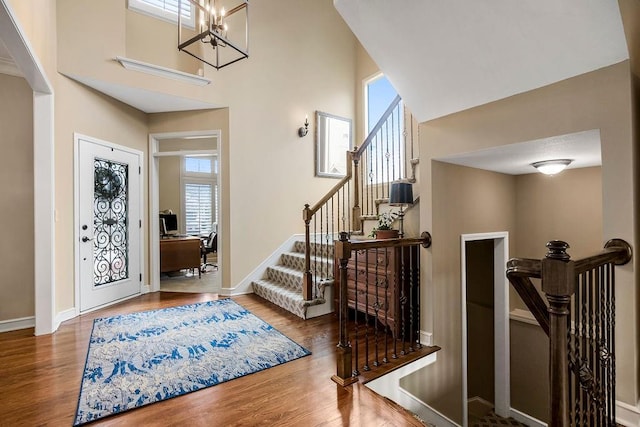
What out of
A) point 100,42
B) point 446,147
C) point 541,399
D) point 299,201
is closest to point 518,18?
point 446,147

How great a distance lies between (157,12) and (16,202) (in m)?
3.04

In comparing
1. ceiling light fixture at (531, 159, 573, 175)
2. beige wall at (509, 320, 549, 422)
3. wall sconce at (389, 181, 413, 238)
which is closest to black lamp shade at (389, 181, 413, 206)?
wall sconce at (389, 181, 413, 238)

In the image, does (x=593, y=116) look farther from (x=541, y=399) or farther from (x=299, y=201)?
(x=299, y=201)

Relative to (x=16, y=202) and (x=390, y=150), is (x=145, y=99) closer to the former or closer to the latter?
(x=16, y=202)

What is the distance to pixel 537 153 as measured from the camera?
2.62m

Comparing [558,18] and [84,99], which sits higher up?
[84,99]

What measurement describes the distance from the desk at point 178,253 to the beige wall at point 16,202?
2.36 m

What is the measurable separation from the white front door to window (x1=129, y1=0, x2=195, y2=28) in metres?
1.91

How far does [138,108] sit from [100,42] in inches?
38.5

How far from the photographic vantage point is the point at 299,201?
5.19 metres

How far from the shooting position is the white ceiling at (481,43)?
177 centimetres

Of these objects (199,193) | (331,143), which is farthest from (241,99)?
(199,193)

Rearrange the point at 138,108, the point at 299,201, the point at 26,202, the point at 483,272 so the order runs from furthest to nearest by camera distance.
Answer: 1. the point at 299,201
2. the point at 138,108
3. the point at 483,272
4. the point at 26,202

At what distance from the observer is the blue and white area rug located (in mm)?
2064
